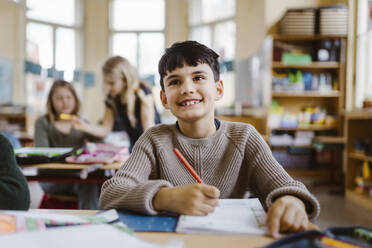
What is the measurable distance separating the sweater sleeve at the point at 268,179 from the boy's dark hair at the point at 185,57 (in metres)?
0.28

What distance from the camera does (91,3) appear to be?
7.50 m

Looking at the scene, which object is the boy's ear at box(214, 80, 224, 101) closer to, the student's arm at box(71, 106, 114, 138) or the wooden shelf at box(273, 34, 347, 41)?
the student's arm at box(71, 106, 114, 138)

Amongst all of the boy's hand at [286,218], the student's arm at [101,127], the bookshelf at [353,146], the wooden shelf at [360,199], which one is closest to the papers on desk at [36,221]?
the boy's hand at [286,218]

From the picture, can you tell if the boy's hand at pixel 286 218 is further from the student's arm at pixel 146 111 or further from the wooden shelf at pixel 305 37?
the wooden shelf at pixel 305 37

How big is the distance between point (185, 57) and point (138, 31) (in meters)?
6.88

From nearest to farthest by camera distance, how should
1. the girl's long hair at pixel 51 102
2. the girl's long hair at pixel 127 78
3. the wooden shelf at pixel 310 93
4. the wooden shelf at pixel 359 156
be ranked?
1. the girl's long hair at pixel 127 78
2. the girl's long hair at pixel 51 102
3. the wooden shelf at pixel 359 156
4. the wooden shelf at pixel 310 93

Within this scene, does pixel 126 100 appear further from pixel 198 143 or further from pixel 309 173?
pixel 309 173

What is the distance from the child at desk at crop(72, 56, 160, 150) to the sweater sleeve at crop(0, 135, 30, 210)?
1364 mm

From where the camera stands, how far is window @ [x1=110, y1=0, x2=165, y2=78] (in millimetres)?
7562

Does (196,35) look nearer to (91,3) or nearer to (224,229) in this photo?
(91,3)

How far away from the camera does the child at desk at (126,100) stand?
2287mm

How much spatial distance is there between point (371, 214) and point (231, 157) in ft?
8.62

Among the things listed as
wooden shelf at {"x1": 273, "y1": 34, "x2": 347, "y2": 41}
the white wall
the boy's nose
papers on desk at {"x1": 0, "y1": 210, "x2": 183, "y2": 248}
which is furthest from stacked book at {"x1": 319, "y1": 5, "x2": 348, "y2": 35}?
the white wall

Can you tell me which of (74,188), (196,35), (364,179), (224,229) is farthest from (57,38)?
(224,229)
